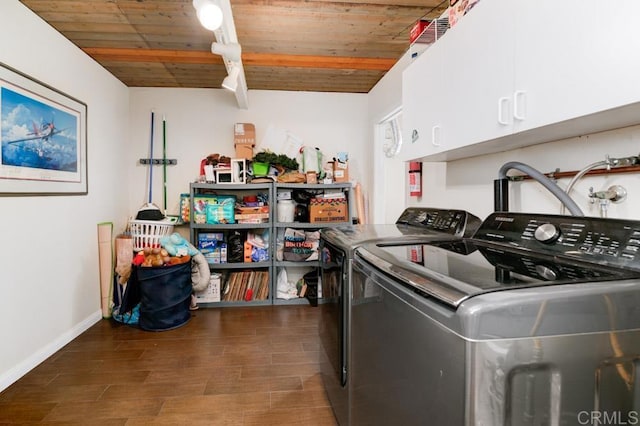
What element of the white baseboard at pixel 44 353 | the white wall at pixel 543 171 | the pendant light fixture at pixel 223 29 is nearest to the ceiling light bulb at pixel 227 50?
the pendant light fixture at pixel 223 29

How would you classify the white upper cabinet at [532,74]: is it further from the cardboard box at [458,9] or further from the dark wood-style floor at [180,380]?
the dark wood-style floor at [180,380]

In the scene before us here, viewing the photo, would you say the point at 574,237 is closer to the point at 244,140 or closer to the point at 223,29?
the point at 223,29

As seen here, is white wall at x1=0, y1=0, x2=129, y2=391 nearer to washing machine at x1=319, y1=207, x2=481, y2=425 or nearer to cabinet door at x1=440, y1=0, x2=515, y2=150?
washing machine at x1=319, y1=207, x2=481, y2=425

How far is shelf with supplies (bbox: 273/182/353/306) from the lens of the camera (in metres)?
3.64

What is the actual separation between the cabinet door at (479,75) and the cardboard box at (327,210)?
2.11m

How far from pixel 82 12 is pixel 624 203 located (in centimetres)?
312

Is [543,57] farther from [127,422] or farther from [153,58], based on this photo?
[153,58]

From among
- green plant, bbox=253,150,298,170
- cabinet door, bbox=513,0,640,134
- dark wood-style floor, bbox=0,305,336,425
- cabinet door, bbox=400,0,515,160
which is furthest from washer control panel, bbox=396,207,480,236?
green plant, bbox=253,150,298,170

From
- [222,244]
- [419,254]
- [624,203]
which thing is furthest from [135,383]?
[624,203]

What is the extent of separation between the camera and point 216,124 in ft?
12.8

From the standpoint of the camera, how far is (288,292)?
146 inches

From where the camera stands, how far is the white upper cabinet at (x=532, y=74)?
0.84 meters

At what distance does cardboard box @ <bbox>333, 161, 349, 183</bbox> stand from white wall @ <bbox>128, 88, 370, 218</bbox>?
1.04 ft

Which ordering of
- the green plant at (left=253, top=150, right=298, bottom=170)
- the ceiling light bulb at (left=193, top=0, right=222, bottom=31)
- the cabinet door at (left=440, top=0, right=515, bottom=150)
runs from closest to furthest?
the cabinet door at (left=440, top=0, right=515, bottom=150), the ceiling light bulb at (left=193, top=0, right=222, bottom=31), the green plant at (left=253, top=150, right=298, bottom=170)
